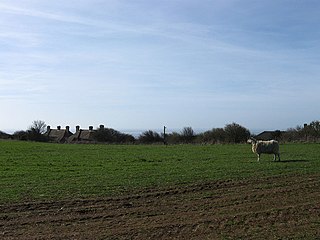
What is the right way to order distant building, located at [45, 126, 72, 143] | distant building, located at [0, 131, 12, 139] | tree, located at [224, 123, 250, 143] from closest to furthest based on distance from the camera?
tree, located at [224, 123, 250, 143] < distant building, located at [0, 131, 12, 139] < distant building, located at [45, 126, 72, 143]

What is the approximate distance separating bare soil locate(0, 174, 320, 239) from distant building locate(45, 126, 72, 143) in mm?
107710

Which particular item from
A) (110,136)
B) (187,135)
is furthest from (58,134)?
(187,135)

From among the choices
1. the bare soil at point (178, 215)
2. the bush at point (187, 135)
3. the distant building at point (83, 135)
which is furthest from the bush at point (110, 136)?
the bare soil at point (178, 215)

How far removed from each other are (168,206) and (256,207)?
8.72 ft

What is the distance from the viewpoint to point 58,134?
12756cm

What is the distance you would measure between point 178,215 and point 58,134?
118 meters

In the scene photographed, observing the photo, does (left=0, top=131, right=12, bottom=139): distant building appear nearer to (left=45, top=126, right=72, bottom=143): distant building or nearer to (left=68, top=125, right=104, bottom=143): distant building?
(left=45, top=126, right=72, bottom=143): distant building

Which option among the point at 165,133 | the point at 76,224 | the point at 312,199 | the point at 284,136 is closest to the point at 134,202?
the point at 76,224

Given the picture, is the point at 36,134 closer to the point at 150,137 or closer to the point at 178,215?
the point at 150,137

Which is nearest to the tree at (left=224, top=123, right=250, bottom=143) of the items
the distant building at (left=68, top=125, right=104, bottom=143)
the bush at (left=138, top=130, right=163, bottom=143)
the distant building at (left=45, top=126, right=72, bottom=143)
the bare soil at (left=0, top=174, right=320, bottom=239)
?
the bush at (left=138, top=130, right=163, bottom=143)

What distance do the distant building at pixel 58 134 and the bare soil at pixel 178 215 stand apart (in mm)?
107710

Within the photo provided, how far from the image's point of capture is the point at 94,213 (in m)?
13.7

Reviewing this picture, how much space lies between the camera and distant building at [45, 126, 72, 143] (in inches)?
4824

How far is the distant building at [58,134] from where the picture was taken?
122537 millimetres
